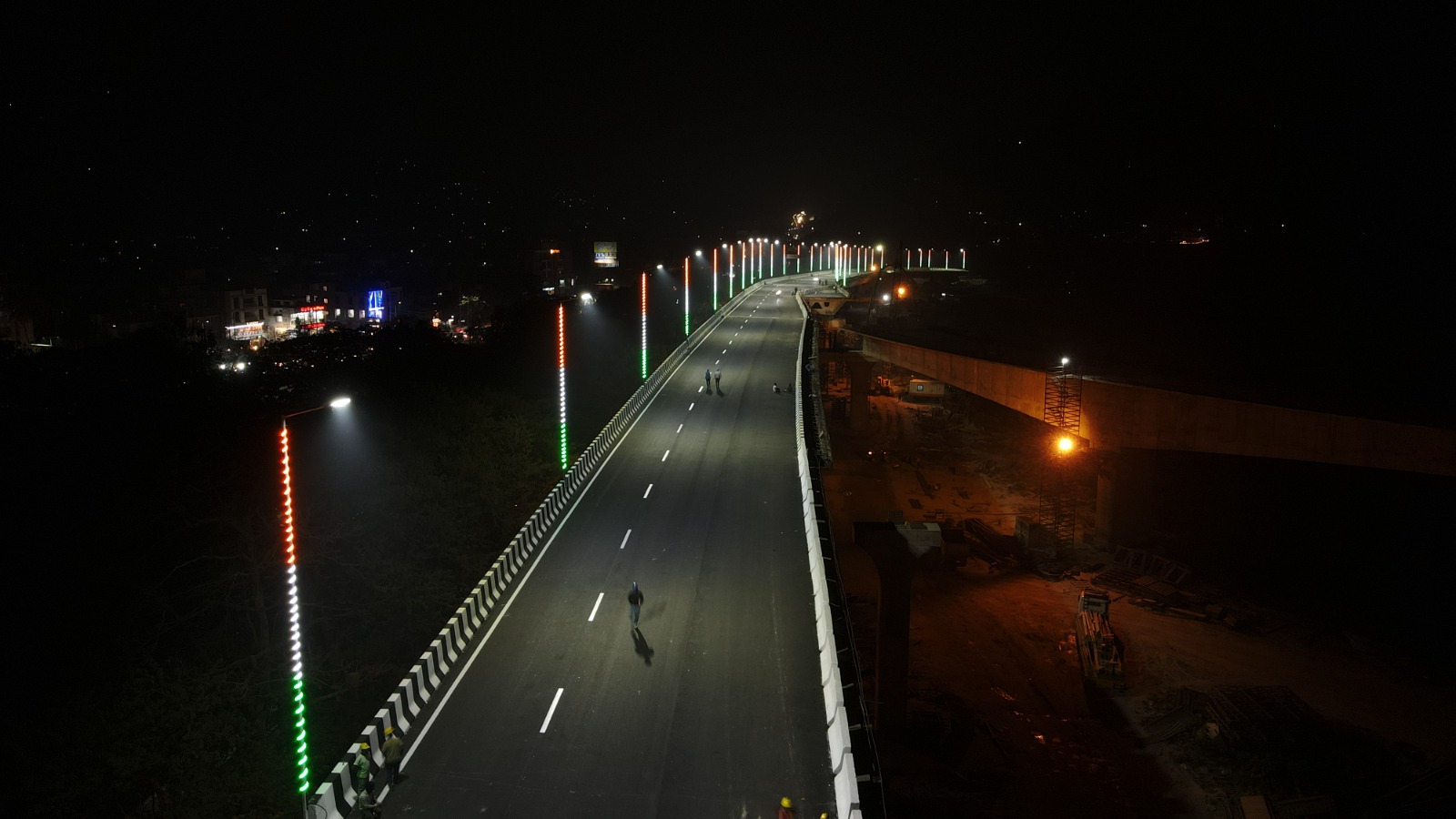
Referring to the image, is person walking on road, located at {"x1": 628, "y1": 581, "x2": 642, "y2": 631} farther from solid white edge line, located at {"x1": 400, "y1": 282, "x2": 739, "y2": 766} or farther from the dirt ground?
the dirt ground

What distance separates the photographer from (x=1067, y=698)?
81.3 feet

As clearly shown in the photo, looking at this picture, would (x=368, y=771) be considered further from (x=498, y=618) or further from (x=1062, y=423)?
(x=1062, y=423)

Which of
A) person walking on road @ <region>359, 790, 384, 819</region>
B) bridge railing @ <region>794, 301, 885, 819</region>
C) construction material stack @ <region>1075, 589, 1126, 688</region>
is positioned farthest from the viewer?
construction material stack @ <region>1075, 589, 1126, 688</region>

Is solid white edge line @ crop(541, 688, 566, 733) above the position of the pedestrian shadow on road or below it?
below

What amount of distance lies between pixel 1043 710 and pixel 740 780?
1494 cm

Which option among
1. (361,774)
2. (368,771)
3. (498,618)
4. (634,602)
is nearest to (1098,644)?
(634,602)

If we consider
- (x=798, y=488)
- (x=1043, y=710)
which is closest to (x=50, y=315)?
(x=798, y=488)

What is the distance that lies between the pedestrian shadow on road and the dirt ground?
307 inches

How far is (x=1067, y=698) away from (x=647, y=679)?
1498 cm

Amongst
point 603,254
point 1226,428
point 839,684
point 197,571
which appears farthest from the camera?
point 603,254

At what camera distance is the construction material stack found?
24750 mm

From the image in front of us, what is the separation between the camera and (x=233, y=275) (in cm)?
11044

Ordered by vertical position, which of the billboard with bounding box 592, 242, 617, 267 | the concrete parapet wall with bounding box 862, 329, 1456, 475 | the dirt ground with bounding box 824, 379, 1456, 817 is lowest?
the dirt ground with bounding box 824, 379, 1456, 817

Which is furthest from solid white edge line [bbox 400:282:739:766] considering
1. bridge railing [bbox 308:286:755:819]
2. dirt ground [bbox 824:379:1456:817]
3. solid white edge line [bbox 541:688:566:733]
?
dirt ground [bbox 824:379:1456:817]
